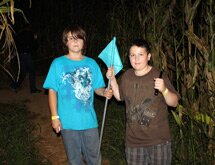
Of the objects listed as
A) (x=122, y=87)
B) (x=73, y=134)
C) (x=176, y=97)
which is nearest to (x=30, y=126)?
(x=73, y=134)

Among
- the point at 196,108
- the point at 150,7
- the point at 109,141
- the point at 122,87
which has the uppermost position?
the point at 150,7

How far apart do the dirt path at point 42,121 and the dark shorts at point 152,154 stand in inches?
63.5

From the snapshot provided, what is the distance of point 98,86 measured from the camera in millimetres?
3092

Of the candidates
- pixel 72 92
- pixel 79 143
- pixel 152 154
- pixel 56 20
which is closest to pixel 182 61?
pixel 152 154

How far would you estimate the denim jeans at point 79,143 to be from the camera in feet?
9.75

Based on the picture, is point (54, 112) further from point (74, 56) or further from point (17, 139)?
point (17, 139)

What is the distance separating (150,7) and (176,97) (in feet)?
6.29

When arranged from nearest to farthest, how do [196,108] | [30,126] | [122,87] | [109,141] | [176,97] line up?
[176,97], [122,87], [196,108], [109,141], [30,126]

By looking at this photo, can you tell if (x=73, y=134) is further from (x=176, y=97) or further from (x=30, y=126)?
(x=30, y=126)

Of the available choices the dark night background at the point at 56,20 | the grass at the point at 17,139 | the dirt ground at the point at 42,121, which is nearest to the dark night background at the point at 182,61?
the dirt ground at the point at 42,121

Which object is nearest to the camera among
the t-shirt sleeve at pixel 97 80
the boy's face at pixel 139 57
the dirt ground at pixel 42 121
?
the boy's face at pixel 139 57

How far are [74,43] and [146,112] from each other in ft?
2.86

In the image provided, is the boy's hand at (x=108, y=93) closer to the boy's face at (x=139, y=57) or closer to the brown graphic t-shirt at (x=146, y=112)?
the brown graphic t-shirt at (x=146, y=112)

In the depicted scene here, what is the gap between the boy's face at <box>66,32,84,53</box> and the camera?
2.90 m
